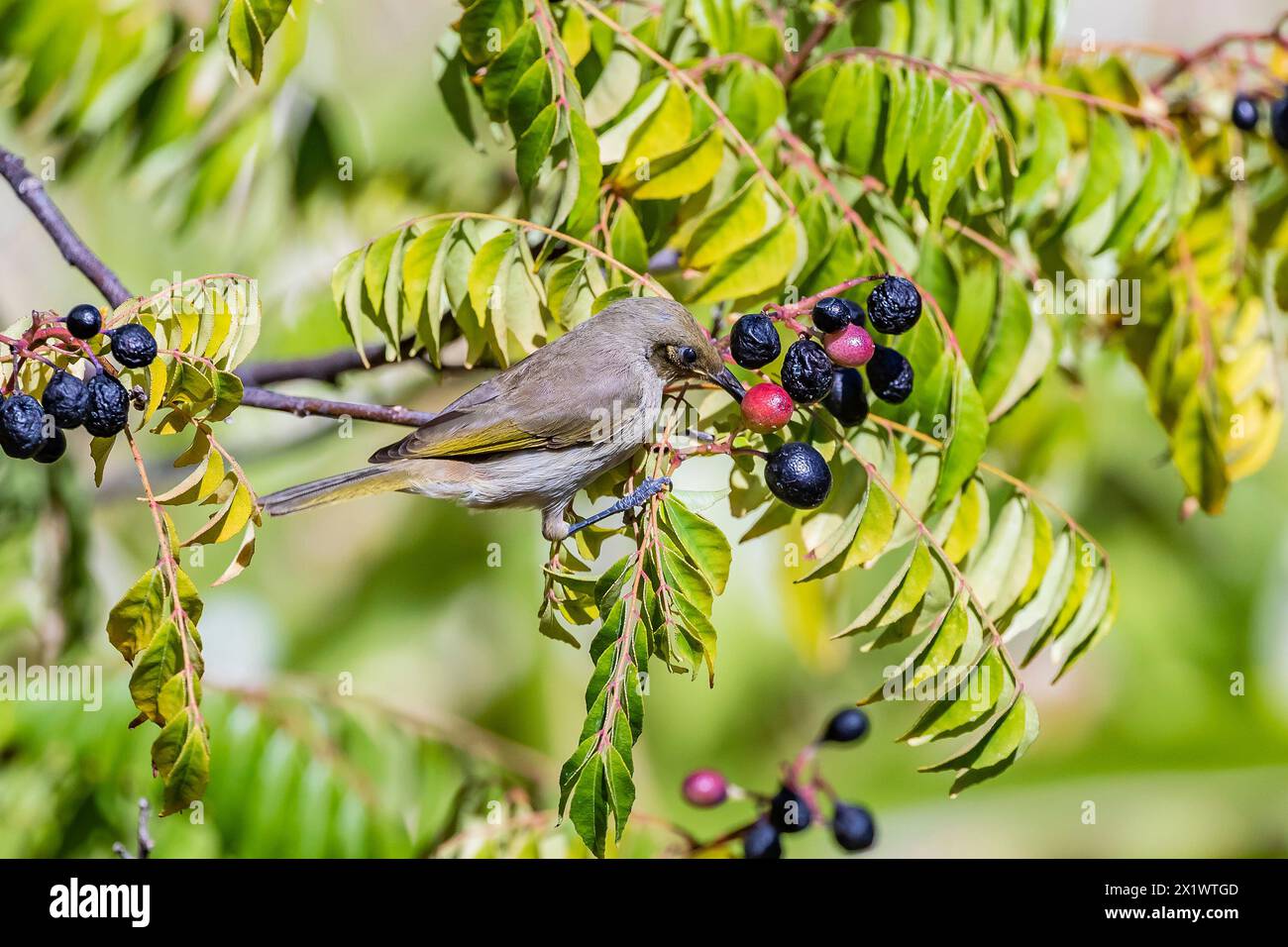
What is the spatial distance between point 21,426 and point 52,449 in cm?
13

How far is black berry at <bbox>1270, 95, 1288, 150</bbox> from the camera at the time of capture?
4.42 m

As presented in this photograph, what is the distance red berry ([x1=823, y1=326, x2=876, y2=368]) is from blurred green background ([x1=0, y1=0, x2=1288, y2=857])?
2.99m

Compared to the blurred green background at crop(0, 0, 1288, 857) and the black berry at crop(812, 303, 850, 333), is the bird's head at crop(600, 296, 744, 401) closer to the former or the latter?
the black berry at crop(812, 303, 850, 333)

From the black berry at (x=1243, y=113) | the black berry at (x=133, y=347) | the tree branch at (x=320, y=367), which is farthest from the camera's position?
the black berry at (x=1243, y=113)

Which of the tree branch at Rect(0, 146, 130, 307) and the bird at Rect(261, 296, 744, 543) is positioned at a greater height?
the tree branch at Rect(0, 146, 130, 307)

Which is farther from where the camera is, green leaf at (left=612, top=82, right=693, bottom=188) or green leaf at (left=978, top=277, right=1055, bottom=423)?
green leaf at (left=978, top=277, right=1055, bottom=423)

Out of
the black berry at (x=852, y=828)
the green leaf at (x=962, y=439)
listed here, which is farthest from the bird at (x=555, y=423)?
the black berry at (x=852, y=828)

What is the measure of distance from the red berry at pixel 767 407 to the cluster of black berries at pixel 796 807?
1886 mm

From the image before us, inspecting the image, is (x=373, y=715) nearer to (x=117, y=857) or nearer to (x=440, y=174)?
(x=117, y=857)

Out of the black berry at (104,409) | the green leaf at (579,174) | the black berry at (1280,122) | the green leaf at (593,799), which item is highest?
the black berry at (1280,122)

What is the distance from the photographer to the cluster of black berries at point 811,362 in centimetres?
304

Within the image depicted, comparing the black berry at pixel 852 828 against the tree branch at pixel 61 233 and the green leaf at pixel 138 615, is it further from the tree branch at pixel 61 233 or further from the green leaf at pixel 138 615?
the tree branch at pixel 61 233

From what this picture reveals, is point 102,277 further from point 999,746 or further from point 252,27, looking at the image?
point 999,746

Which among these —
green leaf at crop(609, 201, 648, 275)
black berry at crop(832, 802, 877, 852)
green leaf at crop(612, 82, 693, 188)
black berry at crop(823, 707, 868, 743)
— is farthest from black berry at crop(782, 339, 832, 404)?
black berry at crop(832, 802, 877, 852)
